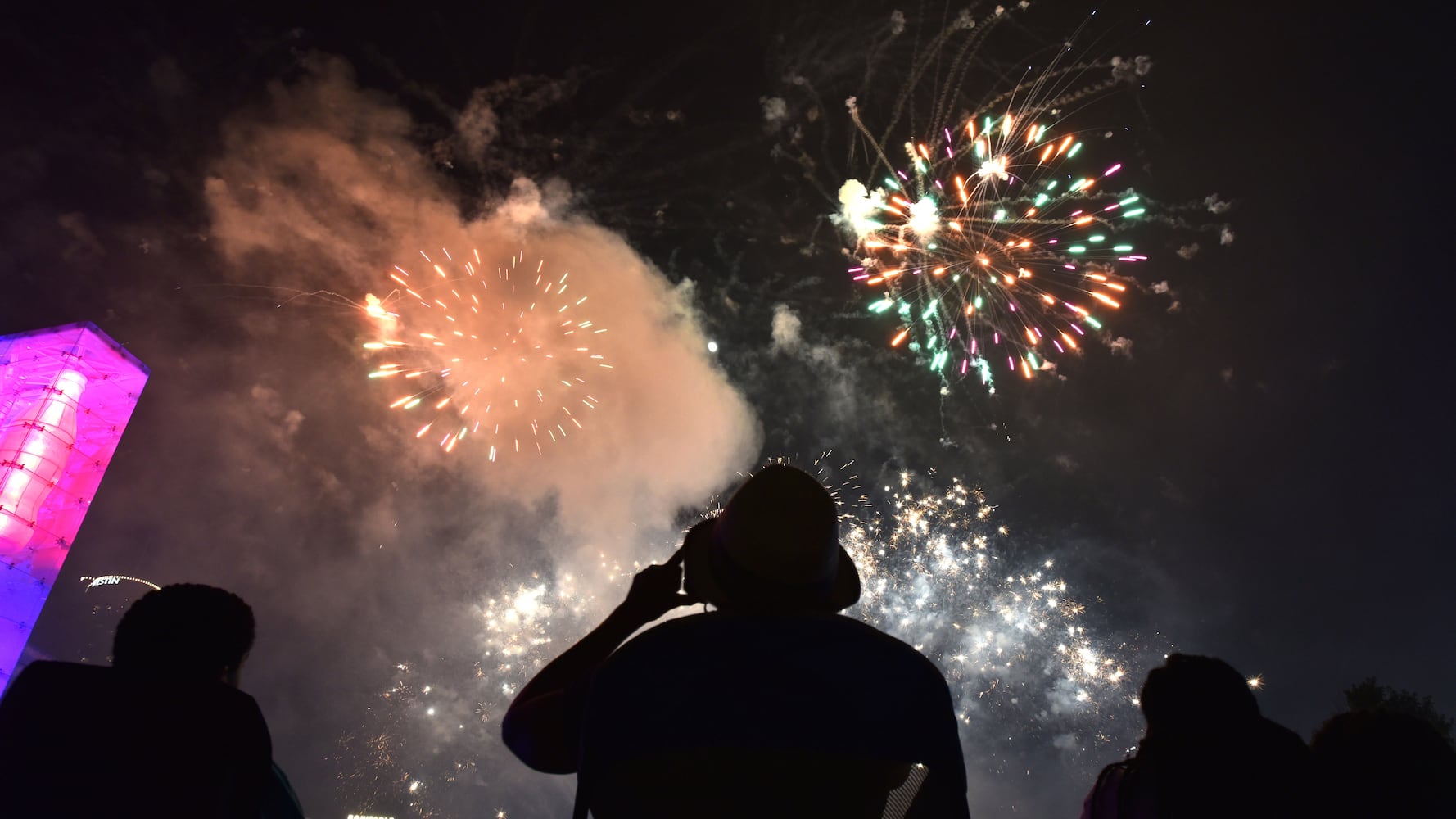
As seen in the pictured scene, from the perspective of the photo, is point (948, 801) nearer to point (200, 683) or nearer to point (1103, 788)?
point (1103, 788)

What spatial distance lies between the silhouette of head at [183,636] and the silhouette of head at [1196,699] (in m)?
4.39

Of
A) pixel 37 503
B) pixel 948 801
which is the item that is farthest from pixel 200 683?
pixel 37 503

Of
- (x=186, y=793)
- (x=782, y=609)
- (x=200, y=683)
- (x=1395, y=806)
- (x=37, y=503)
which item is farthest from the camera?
(x=37, y=503)

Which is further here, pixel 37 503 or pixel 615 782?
pixel 37 503

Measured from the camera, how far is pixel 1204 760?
109 inches

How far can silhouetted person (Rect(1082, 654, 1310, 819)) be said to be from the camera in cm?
261

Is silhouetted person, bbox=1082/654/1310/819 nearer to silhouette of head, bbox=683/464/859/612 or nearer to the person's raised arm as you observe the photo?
silhouette of head, bbox=683/464/859/612

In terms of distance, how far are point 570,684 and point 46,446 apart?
37.4 m

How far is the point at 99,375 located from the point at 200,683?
35.8 meters

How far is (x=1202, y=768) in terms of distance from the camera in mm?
2754


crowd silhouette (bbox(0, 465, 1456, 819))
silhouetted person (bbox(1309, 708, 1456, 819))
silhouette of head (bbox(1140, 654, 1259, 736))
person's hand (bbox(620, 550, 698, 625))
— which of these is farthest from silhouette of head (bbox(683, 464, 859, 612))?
silhouetted person (bbox(1309, 708, 1456, 819))

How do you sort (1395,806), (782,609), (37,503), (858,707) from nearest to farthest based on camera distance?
(858,707), (782,609), (1395,806), (37,503)

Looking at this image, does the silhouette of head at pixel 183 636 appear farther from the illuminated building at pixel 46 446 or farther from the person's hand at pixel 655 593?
the illuminated building at pixel 46 446

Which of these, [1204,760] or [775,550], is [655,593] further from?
[1204,760]
